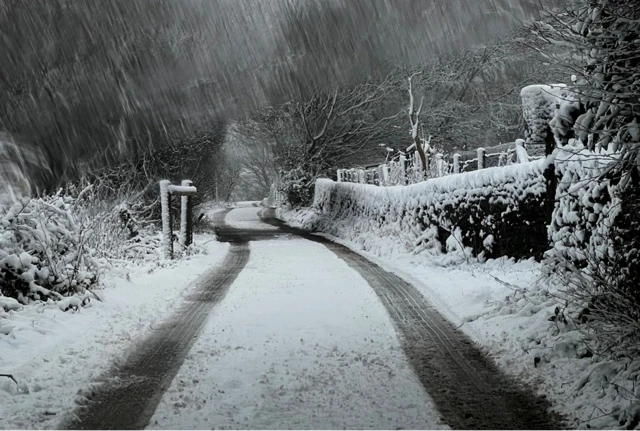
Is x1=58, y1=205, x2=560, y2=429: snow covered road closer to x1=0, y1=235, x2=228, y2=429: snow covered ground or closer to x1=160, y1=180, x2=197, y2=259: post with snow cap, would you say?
x1=0, y1=235, x2=228, y2=429: snow covered ground

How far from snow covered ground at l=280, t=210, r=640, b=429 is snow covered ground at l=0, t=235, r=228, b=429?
3.95 m

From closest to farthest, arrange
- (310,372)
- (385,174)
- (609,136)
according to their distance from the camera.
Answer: (609,136) < (310,372) < (385,174)

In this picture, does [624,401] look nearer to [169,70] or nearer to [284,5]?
[169,70]

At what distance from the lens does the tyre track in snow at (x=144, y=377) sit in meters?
4.58

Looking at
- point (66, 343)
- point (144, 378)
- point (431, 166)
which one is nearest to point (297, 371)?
point (144, 378)

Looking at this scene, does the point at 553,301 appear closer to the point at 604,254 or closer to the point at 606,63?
the point at 604,254

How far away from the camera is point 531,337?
6461 millimetres

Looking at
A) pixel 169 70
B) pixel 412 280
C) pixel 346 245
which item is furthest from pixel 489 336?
pixel 346 245

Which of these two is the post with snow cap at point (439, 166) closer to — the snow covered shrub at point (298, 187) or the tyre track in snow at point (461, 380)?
→ the tyre track in snow at point (461, 380)

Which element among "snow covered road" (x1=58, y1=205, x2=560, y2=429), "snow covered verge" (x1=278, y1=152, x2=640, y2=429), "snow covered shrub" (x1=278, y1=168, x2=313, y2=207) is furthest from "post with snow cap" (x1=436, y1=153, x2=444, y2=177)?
"snow covered shrub" (x1=278, y1=168, x2=313, y2=207)

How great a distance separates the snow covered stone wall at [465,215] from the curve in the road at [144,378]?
557cm

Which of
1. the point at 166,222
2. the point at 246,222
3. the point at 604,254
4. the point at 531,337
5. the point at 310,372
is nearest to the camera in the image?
the point at 310,372

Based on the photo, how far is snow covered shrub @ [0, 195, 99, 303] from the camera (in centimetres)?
802

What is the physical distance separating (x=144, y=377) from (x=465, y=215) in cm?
863
